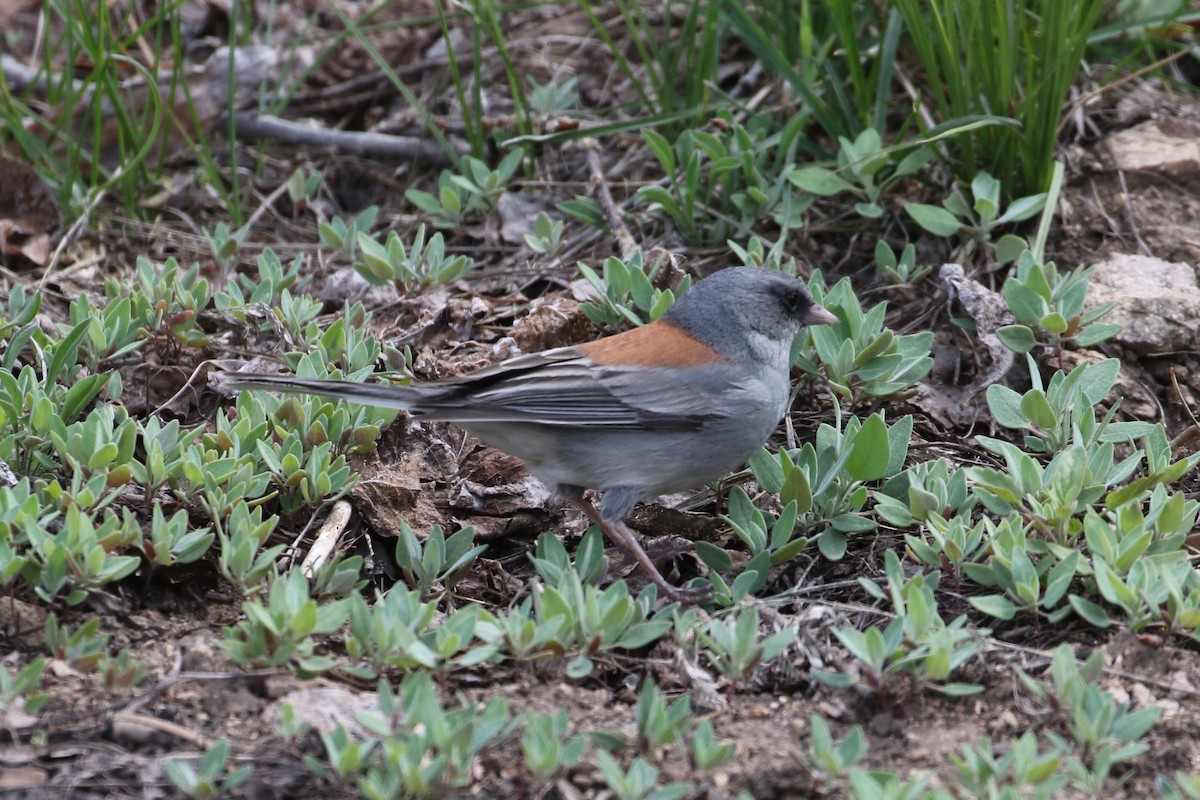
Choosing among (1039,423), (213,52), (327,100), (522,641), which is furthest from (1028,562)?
(213,52)

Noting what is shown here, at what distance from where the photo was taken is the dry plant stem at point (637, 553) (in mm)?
3152

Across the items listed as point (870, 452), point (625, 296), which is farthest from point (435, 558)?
point (625, 296)

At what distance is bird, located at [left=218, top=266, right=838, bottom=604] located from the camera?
11.0ft

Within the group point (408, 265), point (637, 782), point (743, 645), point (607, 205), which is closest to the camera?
point (637, 782)

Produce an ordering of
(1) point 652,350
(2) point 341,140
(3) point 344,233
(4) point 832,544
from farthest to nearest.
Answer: (2) point 341,140, (3) point 344,233, (1) point 652,350, (4) point 832,544

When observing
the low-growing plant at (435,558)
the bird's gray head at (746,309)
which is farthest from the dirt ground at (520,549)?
the bird's gray head at (746,309)

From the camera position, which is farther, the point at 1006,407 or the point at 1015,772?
the point at 1006,407

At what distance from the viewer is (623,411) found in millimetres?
3463

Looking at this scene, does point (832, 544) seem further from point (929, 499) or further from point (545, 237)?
point (545, 237)

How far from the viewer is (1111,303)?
371 centimetres

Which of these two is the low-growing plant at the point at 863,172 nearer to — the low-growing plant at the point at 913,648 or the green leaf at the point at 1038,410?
the green leaf at the point at 1038,410

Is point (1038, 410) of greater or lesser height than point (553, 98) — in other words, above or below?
below

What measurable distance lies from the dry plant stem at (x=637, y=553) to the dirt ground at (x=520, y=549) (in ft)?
0.40

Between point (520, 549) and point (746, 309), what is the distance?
3.23ft
